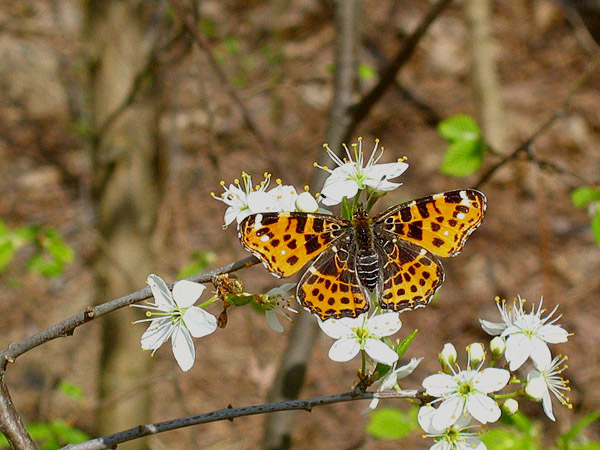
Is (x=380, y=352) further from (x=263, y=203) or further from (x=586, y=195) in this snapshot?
(x=586, y=195)

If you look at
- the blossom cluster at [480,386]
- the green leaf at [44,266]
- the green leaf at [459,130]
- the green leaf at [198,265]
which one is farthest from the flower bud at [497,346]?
the green leaf at [44,266]

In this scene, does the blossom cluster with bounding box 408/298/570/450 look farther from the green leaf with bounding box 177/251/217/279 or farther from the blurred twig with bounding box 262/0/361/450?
the green leaf with bounding box 177/251/217/279

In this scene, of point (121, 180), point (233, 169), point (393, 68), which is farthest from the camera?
point (233, 169)

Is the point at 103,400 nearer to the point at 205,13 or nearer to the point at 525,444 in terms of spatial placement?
the point at 525,444

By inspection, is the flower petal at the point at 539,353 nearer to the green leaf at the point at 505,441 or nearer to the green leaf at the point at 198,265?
the green leaf at the point at 505,441

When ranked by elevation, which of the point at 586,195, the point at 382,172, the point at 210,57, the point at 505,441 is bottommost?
the point at 505,441

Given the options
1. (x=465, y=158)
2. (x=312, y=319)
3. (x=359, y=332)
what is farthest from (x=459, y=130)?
(x=359, y=332)

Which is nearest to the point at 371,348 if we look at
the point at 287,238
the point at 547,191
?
the point at 287,238

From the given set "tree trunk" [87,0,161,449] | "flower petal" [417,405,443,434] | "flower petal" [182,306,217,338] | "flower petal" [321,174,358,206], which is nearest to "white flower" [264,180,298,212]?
"flower petal" [321,174,358,206]
